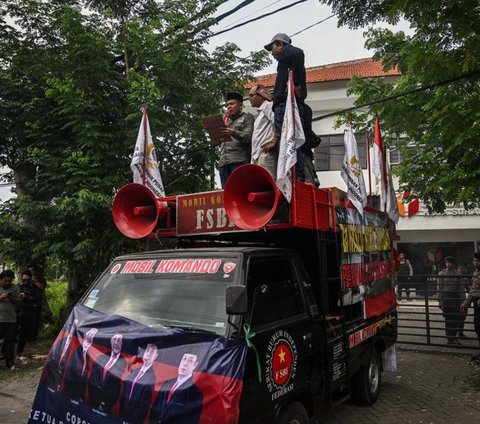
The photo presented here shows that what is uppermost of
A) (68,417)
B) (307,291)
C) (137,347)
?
(307,291)

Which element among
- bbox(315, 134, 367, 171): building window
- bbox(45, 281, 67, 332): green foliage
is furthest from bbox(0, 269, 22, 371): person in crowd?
bbox(315, 134, 367, 171): building window

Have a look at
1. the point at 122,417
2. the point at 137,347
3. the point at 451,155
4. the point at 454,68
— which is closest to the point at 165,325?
the point at 137,347

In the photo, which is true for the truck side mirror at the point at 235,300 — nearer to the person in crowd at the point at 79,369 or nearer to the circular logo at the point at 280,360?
the circular logo at the point at 280,360

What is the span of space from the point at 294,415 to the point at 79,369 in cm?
171

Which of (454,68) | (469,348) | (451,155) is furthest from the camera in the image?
(469,348)

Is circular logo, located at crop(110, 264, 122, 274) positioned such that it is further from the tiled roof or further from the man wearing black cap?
the tiled roof

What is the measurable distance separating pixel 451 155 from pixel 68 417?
6.66m

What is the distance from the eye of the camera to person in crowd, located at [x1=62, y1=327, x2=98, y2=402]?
131 inches

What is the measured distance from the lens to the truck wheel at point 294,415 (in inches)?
141

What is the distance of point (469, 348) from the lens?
27.8ft

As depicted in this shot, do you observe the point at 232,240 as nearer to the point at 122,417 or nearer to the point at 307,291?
the point at 307,291

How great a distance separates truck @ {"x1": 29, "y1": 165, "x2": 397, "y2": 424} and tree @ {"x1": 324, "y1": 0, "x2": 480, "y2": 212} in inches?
82.6

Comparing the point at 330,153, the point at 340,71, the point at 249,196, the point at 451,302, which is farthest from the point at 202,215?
the point at 340,71

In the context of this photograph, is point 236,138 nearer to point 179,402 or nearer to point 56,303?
point 179,402
